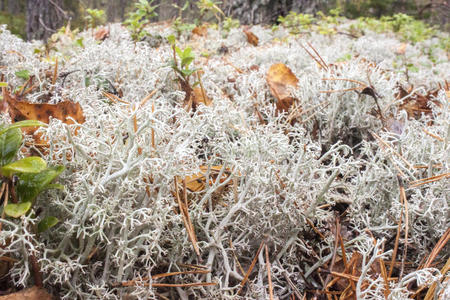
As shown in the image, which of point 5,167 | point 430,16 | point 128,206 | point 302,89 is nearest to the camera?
point 5,167

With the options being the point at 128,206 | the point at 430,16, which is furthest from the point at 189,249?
the point at 430,16

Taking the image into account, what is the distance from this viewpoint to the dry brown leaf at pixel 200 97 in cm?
190

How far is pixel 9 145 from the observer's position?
1.00 m

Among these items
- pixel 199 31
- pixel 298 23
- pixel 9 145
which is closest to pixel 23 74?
pixel 9 145

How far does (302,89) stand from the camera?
1988mm

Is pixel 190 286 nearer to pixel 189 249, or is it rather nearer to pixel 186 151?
pixel 189 249

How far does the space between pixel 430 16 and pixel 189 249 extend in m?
17.3

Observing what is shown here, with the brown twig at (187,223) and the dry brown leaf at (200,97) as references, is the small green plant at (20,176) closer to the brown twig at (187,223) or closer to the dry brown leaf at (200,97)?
the brown twig at (187,223)

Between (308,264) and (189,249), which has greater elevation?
(189,249)

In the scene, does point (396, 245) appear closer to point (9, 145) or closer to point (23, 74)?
point (9, 145)

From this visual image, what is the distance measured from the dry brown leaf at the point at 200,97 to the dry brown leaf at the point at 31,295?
1.17 metres

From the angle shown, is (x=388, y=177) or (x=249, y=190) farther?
(x=388, y=177)

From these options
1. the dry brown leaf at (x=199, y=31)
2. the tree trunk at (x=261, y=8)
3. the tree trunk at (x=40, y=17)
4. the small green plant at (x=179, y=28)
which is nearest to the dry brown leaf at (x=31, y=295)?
the small green plant at (x=179, y=28)

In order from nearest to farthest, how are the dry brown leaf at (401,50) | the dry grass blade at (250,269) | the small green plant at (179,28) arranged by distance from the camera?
the dry grass blade at (250,269)
the small green plant at (179,28)
the dry brown leaf at (401,50)
